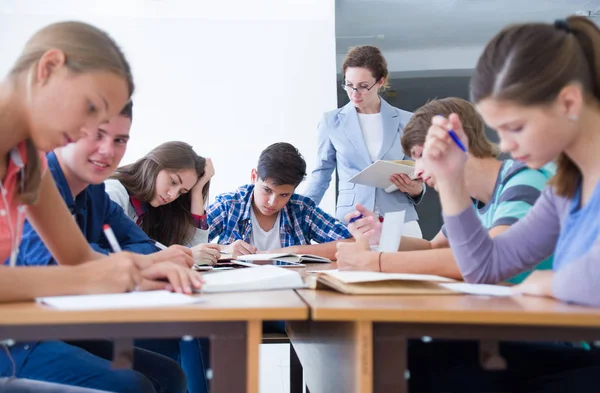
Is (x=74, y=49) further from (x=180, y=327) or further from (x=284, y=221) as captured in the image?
(x=284, y=221)

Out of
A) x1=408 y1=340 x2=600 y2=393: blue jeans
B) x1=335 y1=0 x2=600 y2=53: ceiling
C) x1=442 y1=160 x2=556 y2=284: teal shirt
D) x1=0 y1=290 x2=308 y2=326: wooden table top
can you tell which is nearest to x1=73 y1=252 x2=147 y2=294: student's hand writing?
x1=0 y1=290 x2=308 y2=326: wooden table top

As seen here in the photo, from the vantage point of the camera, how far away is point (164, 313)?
83 cm

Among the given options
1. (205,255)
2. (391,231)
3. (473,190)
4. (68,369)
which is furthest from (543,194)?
(205,255)

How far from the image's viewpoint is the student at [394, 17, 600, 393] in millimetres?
1038

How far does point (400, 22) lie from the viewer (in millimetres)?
5980

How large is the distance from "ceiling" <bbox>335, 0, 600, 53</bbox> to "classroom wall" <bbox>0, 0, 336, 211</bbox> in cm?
103

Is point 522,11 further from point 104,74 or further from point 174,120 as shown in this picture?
point 104,74

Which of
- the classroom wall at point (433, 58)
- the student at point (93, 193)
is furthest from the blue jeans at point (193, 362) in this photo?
the classroom wall at point (433, 58)

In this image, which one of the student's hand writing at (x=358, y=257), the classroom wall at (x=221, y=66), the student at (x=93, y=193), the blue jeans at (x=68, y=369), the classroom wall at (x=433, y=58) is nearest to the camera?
the blue jeans at (x=68, y=369)

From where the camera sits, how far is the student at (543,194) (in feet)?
3.41

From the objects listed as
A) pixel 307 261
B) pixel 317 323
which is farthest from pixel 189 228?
pixel 317 323

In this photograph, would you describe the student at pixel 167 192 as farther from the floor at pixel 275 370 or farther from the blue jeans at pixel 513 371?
the blue jeans at pixel 513 371

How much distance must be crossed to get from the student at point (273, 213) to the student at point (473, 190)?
0.79m

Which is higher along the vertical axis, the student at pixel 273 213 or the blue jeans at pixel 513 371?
the student at pixel 273 213
